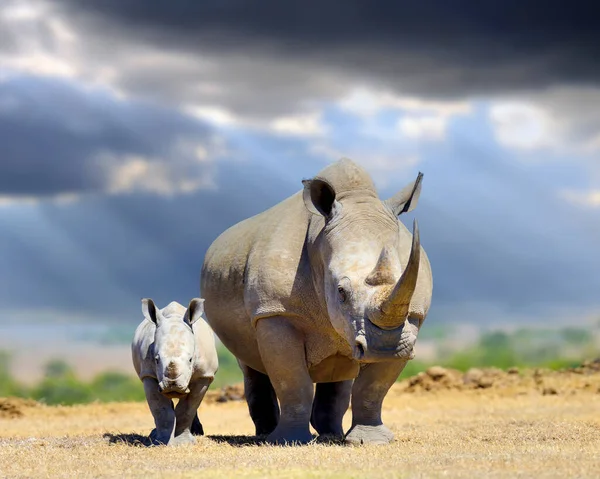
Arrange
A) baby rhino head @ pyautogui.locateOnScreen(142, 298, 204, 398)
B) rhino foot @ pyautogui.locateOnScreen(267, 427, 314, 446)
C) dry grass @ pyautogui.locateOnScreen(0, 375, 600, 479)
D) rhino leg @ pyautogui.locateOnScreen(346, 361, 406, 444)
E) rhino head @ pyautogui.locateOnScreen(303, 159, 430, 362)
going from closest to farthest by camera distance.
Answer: dry grass @ pyautogui.locateOnScreen(0, 375, 600, 479)
rhino head @ pyautogui.locateOnScreen(303, 159, 430, 362)
baby rhino head @ pyautogui.locateOnScreen(142, 298, 204, 398)
rhino foot @ pyautogui.locateOnScreen(267, 427, 314, 446)
rhino leg @ pyautogui.locateOnScreen(346, 361, 406, 444)

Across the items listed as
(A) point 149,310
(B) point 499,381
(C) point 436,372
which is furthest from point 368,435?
(B) point 499,381

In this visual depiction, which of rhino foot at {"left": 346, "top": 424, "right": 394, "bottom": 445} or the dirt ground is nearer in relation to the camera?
the dirt ground

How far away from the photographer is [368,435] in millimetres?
11898

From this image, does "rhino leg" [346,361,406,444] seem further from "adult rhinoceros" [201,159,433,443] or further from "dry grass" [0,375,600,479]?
"dry grass" [0,375,600,479]

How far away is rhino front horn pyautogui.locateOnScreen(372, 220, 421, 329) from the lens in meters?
9.31

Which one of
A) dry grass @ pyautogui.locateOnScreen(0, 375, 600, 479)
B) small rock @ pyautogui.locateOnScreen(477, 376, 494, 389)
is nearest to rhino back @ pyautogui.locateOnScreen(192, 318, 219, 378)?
dry grass @ pyautogui.locateOnScreen(0, 375, 600, 479)

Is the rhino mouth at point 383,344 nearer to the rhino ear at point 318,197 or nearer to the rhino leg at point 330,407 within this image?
the rhino ear at point 318,197

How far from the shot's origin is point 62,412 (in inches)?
819

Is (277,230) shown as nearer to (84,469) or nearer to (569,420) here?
(84,469)

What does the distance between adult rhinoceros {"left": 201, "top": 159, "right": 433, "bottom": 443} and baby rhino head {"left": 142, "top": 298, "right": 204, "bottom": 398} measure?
0.75m

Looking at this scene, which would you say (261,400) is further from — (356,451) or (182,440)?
(356,451)

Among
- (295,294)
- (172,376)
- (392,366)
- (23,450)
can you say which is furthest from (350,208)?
(23,450)

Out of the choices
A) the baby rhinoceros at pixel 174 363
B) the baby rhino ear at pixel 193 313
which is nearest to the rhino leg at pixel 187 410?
the baby rhinoceros at pixel 174 363

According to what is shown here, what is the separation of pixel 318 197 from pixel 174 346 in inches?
91.8
